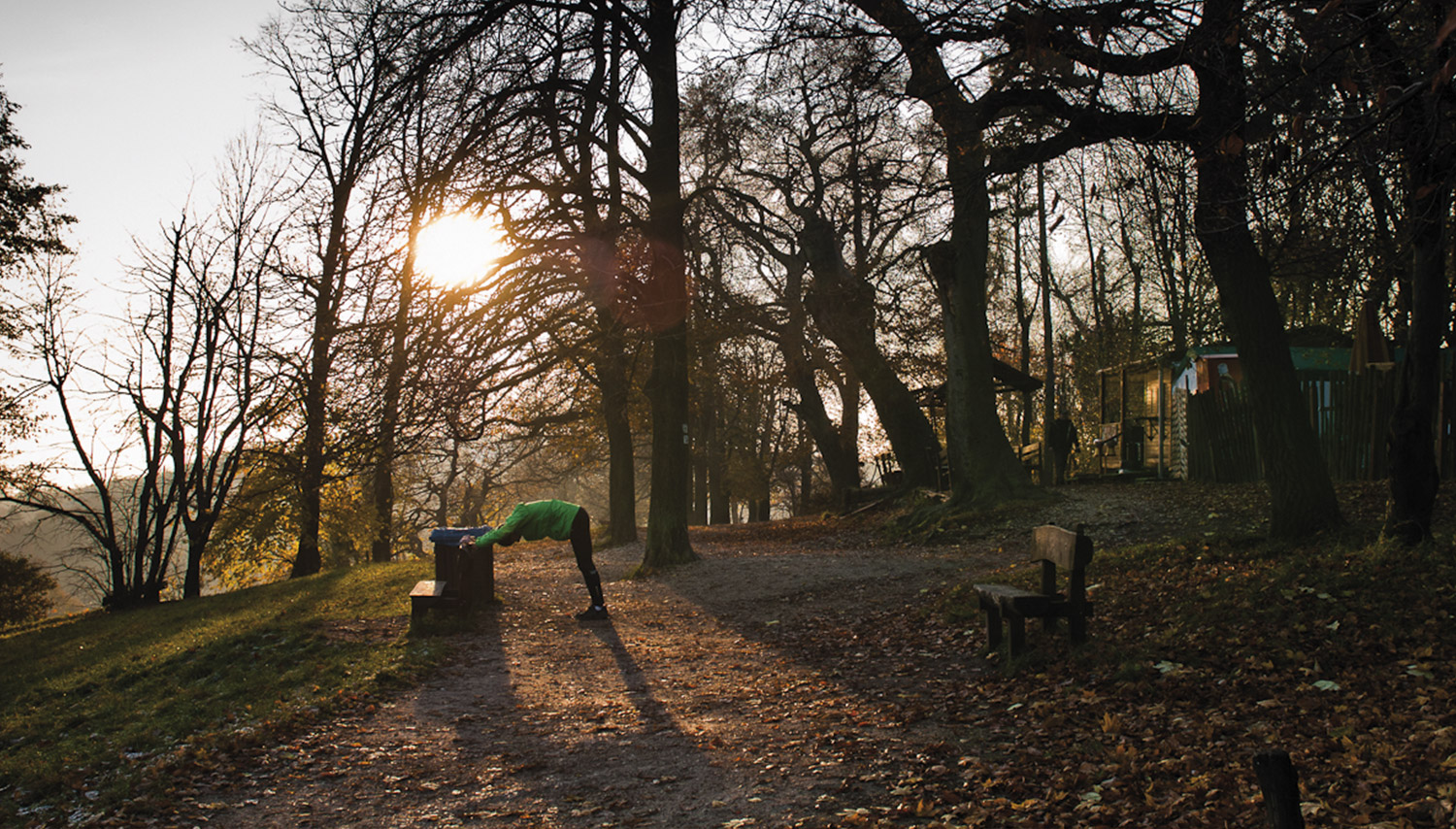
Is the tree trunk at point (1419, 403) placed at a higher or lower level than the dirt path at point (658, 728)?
higher

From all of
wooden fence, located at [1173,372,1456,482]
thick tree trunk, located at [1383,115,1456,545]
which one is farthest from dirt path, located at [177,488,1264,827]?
wooden fence, located at [1173,372,1456,482]

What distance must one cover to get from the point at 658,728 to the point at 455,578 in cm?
489

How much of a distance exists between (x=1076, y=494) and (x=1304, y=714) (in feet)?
39.2

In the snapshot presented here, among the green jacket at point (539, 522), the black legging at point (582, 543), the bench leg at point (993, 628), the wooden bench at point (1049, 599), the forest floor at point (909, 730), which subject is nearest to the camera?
the forest floor at point (909, 730)

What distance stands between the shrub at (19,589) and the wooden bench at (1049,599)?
24758 millimetres

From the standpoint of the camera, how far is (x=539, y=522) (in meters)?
9.41

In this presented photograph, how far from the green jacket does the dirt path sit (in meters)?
0.99

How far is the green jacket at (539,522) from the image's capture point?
9.28 m

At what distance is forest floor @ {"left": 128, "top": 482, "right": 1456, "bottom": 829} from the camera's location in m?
3.90

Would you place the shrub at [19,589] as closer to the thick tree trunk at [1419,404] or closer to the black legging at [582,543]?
the black legging at [582,543]

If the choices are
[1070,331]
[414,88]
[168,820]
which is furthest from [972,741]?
[1070,331]

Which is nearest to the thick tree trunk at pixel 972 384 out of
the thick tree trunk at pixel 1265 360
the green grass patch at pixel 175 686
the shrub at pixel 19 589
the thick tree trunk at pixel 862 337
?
the thick tree trunk at pixel 862 337

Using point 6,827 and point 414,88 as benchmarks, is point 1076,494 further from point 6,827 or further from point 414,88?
point 6,827

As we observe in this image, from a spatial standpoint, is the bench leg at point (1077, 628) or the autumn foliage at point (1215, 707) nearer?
the autumn foliage at point (1215, 707)
